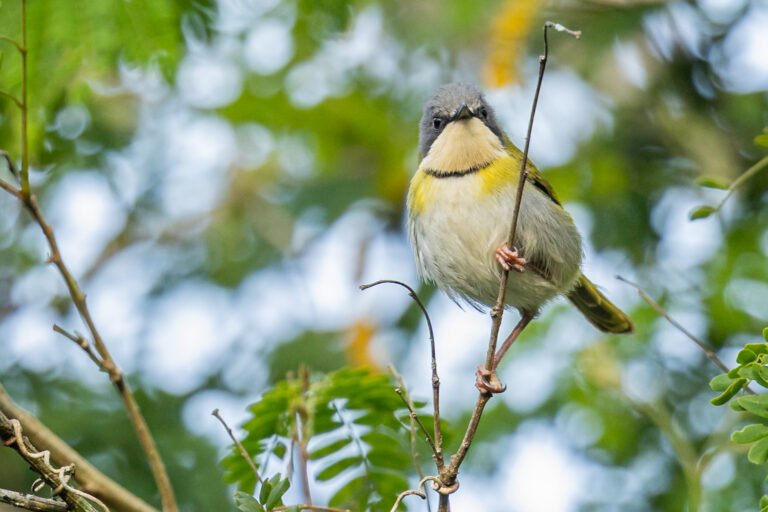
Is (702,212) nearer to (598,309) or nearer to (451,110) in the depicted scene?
(451,110)

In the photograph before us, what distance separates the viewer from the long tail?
5.11 m

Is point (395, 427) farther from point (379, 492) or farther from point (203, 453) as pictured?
point (203, 453)

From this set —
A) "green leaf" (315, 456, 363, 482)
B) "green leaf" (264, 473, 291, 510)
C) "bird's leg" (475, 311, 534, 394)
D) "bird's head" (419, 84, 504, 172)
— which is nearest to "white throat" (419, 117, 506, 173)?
"bird's head" (419, 84, 504, 172)

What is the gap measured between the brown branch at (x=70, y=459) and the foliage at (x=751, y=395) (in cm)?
162

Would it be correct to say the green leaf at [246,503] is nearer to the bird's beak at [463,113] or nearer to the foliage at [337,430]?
the foliage at [337,430]

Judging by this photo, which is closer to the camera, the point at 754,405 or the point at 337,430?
the point at 754,405

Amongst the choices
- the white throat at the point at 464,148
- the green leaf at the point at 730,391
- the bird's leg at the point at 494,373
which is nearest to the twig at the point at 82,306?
the bird's leg at the point at 494,373

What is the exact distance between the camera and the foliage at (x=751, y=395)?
7.56ft

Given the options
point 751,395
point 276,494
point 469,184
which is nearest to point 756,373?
point 751,395

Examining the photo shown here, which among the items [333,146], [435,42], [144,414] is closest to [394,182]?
[333,146]

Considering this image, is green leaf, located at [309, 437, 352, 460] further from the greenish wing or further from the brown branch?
the greenish wing

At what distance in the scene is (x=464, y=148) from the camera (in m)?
4.40

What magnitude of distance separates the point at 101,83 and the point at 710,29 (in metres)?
3.73

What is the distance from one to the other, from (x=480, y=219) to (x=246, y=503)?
2011 mm
